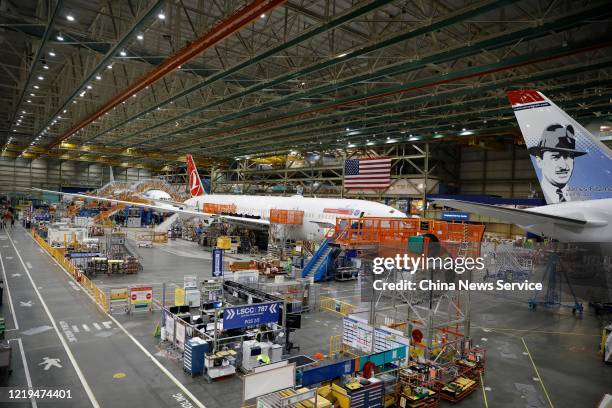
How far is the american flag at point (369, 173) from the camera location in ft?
137

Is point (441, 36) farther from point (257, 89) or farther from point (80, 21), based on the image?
point (80, 21)

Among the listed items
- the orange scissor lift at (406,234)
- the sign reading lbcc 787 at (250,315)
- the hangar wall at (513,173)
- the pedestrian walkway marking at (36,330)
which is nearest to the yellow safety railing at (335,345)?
the sign reading lbcc 787 at (250,315)

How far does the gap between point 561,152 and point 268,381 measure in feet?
39.7

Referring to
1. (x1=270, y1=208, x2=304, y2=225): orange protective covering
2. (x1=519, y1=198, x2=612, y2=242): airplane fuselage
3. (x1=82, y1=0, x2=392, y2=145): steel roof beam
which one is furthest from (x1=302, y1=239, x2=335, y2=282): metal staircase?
(x1=519, y1=198, x2=612, y2=242): airplane fuselage

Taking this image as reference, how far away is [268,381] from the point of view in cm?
986

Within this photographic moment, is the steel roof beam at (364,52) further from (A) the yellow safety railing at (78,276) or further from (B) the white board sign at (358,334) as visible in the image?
(A) the yellow safety railing at (78,276)

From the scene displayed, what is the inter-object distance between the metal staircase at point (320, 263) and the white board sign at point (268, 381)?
706 inches

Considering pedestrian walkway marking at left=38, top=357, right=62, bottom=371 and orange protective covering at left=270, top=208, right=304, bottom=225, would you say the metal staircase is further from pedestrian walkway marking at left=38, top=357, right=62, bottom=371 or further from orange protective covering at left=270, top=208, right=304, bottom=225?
pedestrian walkway marking at left=38, top=357, right=62, bottom=371

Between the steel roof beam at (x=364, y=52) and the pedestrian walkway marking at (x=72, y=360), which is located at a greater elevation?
the steel roof beam at (x=364, y=52)

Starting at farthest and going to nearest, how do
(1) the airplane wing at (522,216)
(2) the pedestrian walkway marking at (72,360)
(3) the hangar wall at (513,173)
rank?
(3) the hangar wall at (513,173) → (2) the pedestrian walkway marking at (72,360) → (1) the airplane wing at (522,216)

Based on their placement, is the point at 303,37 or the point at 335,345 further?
the point at 303,37

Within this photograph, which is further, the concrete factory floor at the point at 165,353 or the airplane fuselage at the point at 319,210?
the airplane fuselage at the point at 319,210

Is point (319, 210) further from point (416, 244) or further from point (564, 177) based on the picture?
point (564, 177)

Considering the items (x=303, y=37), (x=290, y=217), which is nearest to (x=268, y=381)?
(x=303, y=37)
